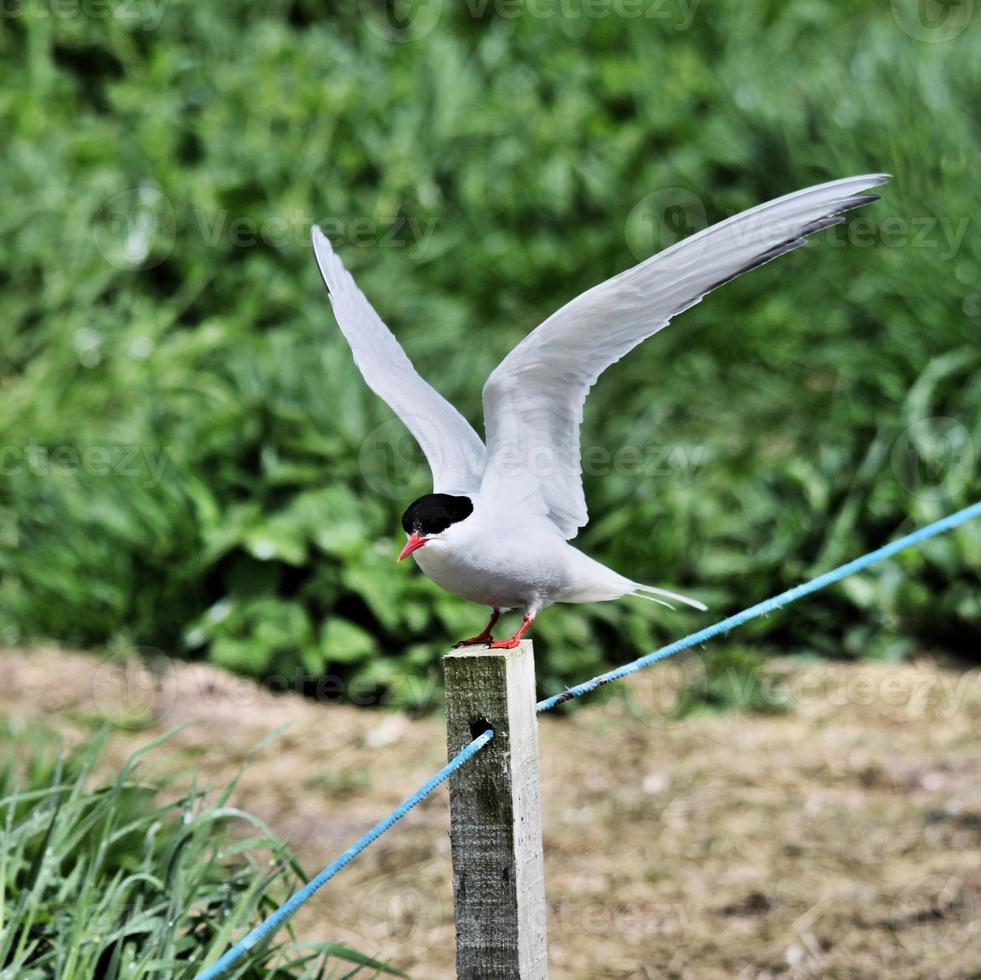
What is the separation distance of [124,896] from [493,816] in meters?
1.00

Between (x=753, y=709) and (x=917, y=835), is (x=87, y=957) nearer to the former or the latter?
(x=917, y=835)

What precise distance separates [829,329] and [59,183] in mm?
3682

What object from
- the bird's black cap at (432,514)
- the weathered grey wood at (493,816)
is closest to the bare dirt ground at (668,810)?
the weathered grey wood at (493,816)

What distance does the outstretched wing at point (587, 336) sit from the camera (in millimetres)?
1926

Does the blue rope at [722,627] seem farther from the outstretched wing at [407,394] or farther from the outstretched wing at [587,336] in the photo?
the outstretched wing at [407,394]

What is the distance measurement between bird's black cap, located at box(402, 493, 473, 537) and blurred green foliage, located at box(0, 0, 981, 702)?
289 cm

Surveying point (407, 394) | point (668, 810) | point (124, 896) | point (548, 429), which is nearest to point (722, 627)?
point (548, 429)

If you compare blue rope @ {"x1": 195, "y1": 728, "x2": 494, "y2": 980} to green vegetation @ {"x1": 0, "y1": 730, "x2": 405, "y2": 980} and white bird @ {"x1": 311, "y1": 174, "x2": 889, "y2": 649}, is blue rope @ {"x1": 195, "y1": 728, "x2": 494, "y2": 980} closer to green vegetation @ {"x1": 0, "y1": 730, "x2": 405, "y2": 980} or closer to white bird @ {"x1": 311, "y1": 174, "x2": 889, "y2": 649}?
white bird @ {"x1": 311, "y1": 174, "x2": 889, "y2": 649}

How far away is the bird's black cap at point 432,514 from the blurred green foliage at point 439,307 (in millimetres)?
2887

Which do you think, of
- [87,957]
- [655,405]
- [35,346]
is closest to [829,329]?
[655,405]

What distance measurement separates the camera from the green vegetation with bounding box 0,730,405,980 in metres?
2.41

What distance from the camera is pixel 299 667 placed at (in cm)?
495

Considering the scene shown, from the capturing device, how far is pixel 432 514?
1.94 meters

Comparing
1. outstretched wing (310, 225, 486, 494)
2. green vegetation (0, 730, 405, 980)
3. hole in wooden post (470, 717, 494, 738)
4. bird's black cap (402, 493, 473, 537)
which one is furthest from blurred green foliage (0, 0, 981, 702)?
bird's black cap (402, 493, 473, 537)
